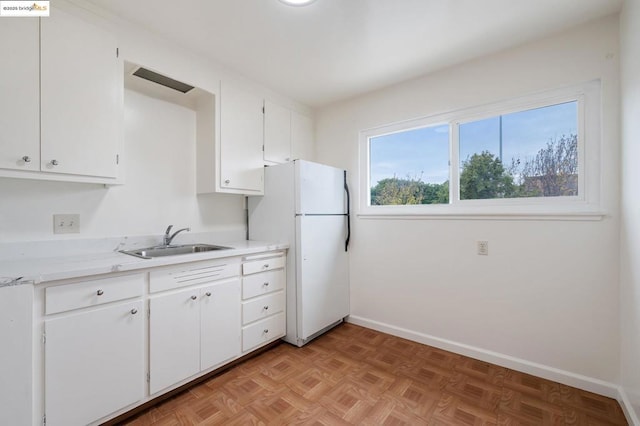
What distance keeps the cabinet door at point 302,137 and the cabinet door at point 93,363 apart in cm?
212

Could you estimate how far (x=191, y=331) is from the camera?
1878 millimetres

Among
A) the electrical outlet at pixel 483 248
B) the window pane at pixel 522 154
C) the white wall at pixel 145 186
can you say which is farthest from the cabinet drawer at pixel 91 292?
the window pane at pixel 522 154

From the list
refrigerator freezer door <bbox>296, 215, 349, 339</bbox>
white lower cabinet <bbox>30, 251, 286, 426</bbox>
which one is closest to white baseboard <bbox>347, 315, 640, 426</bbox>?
refrigerator freezer door <bbox>296, 215, 349, 339</bbox>

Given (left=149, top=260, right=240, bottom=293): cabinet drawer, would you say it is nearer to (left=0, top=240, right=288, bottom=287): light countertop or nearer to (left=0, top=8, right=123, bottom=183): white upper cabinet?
(left=0, top=240, right=288, bottom=287): light countertop

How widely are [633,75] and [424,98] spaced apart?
4.43 ft

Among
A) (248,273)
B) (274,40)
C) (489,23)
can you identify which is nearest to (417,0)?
(489,23)

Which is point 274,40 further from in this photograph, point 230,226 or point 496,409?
point 496,409

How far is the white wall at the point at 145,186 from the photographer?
5.59 feet

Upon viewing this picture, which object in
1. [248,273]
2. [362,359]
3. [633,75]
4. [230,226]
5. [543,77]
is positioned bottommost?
[362,359]

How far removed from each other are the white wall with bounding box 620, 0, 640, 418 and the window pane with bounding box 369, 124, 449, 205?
111cm

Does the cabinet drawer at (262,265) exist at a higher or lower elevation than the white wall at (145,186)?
lower

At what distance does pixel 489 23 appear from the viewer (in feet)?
6.18

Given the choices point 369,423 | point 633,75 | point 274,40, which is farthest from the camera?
point 274,40

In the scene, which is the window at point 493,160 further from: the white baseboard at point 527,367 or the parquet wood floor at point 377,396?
the parquet wood floor at point 377,396
